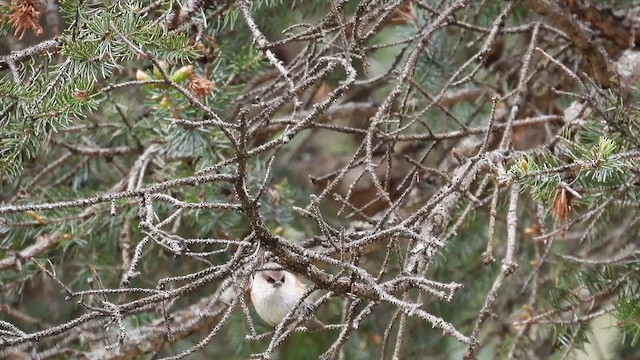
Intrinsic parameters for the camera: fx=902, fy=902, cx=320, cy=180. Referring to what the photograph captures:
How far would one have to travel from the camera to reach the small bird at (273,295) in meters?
2.69

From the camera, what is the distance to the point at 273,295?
2.74m

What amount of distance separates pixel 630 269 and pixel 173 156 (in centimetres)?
119

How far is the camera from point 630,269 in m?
2.17

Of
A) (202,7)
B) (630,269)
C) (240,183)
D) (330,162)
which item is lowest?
(240,183)

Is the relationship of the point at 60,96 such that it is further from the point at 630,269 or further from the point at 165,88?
the point at 630,269

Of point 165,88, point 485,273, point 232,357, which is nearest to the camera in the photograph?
point 165,88

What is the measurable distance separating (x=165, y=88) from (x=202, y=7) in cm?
24

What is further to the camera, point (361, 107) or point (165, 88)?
point (361, 107)

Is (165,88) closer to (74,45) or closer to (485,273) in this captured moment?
(74,45)

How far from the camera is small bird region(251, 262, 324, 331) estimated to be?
8.81 ft

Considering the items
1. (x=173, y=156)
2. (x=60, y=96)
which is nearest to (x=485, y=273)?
(x=173, y=156)

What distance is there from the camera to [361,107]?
2869 mm

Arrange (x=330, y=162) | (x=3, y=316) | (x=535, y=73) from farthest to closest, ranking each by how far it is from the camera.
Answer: (x=330, y=162) → (x=3, y=316) → (x=535, y=73)

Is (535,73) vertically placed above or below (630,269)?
above
